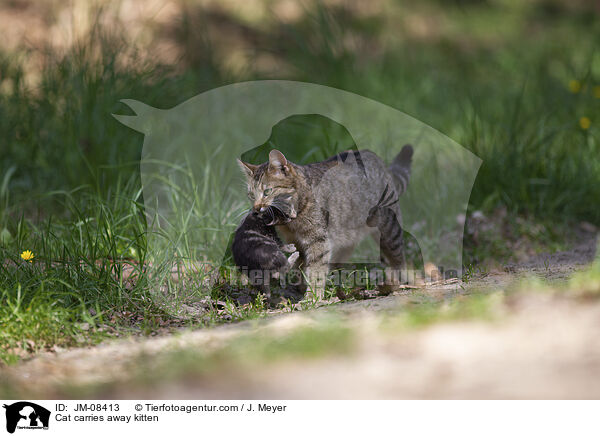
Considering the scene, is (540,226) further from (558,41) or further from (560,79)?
(558,41)

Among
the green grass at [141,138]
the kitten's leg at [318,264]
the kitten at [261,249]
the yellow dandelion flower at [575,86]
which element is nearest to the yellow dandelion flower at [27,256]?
the green grass at [141,138]

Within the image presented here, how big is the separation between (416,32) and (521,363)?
8185 millimetres

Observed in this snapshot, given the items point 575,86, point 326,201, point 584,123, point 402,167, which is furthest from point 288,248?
point 575,86

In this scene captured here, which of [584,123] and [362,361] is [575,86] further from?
[362,361]

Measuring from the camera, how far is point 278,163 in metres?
4.08

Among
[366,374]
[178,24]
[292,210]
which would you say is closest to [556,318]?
[366,374]

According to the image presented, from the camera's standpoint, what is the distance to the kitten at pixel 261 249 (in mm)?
4113

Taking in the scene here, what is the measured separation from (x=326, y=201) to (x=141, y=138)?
221 cm

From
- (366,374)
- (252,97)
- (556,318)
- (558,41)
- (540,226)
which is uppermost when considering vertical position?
(558,41)

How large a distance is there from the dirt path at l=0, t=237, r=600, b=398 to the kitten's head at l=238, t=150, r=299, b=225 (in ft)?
3.05

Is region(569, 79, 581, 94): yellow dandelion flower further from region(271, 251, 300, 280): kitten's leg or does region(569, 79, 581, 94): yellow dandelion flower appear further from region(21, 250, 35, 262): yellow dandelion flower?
region(21, 250, 35, 262): yellow dandelion flower

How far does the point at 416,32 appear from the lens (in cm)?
1011

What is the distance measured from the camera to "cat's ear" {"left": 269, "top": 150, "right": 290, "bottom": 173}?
13.3 feet
